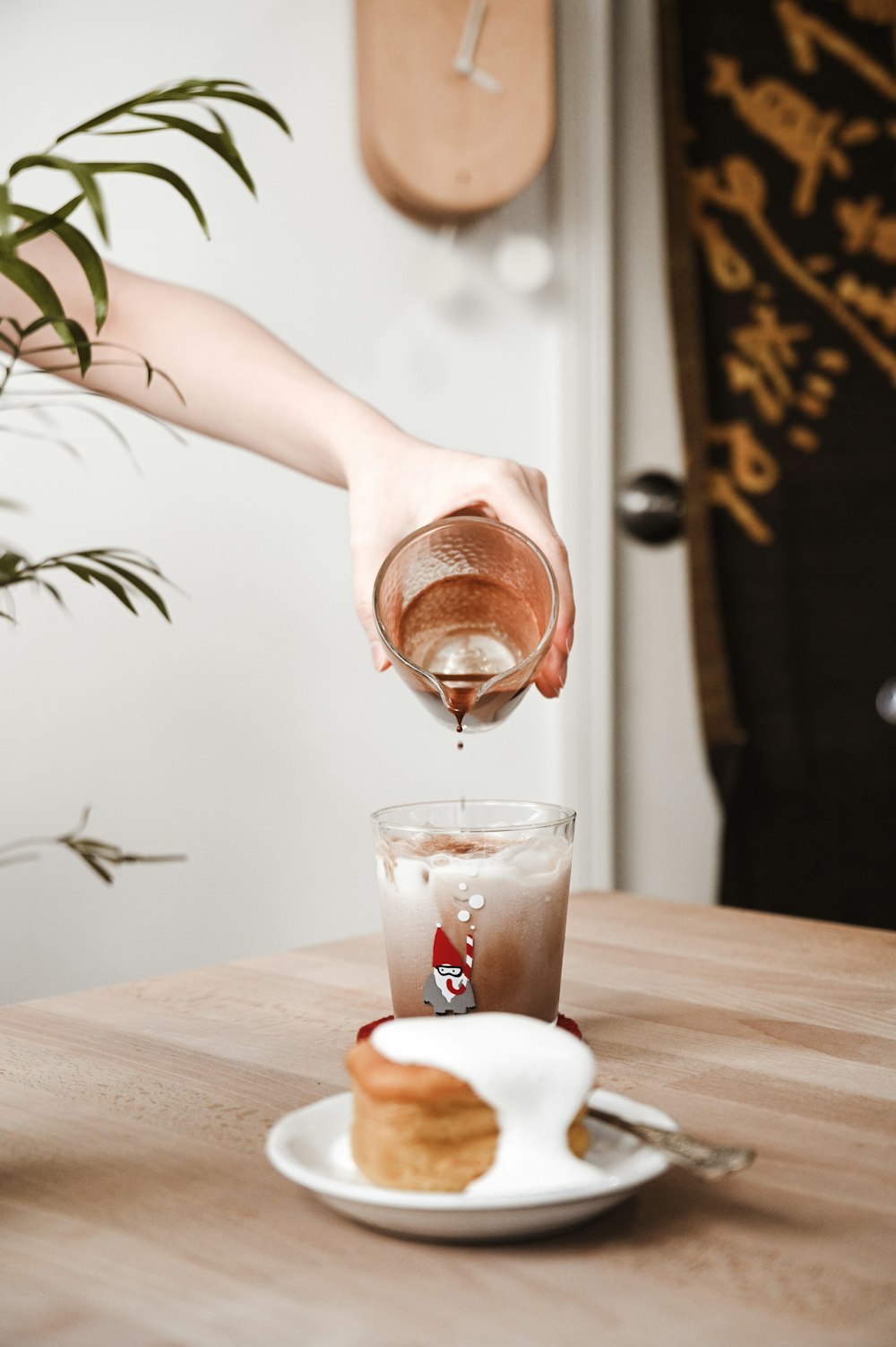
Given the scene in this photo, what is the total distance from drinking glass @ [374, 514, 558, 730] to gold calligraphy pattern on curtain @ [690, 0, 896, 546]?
160 centimetres

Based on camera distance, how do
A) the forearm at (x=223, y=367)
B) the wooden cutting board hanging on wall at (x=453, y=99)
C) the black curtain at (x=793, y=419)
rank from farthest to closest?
the black curtain at (x=793, y=419) → the wooden cutting board hanging on wall at (x=453, y=99) → the forearm at (x=223, y=367)

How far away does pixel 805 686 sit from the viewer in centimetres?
240

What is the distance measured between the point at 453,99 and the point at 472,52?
0.10 metres

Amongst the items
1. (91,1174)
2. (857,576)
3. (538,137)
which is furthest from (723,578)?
(91,1174)

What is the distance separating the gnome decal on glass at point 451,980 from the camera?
0.75 meters

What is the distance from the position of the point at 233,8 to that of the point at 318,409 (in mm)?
1102

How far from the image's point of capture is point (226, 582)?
6.38 ft

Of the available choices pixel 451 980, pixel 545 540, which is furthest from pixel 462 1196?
pixel 545 540

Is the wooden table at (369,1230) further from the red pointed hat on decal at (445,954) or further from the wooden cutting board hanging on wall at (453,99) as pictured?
the wooden cutting board hanging on wall at (453,99)

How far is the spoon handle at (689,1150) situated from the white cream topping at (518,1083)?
4 cm

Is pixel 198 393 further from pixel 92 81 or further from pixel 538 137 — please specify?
pixel 538 137

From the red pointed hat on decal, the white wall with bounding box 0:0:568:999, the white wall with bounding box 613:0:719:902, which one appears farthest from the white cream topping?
the white wall with bounding box 613:0:719:902

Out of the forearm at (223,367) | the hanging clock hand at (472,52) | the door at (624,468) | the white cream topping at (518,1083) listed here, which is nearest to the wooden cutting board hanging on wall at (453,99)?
the hanging clock hand at (472,52)

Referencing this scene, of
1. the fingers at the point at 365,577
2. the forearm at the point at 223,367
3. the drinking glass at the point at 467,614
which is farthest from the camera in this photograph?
the forearm at the point at 223,367
